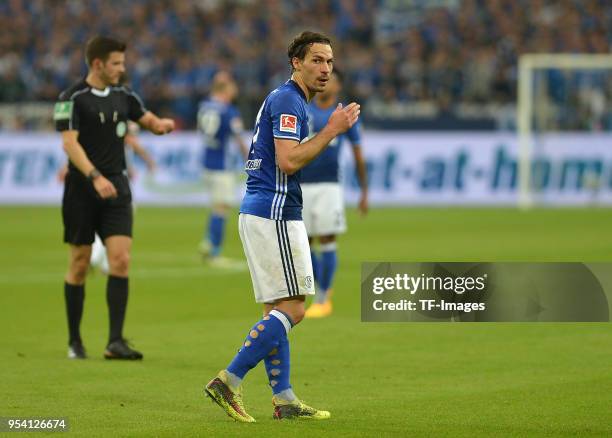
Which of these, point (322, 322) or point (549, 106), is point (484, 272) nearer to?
point (322, 322)

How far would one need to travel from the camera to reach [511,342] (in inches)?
416

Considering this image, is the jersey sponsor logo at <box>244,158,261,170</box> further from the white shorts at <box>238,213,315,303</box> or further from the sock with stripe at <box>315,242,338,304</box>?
the sock with stripe at <box>315,242,338,304</box>

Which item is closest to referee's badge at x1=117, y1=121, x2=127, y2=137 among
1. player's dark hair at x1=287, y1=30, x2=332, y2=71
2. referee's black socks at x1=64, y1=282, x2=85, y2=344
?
referee's black socks at x1=64, y1=282, x2=85, y2=344

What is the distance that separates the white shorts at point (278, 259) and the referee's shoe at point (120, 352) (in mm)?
2664

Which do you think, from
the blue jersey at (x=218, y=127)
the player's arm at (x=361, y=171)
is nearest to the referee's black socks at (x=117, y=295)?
the player's arm at (x=361, y=171)

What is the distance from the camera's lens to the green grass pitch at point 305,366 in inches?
283

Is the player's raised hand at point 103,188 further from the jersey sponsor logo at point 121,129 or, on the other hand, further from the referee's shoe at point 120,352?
the referee's shoe at point 120,352

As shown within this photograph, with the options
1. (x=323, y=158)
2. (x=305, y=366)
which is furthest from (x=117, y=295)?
(x=323, y=158)

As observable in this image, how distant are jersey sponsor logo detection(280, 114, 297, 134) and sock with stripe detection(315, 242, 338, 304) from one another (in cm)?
585

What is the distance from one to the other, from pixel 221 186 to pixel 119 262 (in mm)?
8790

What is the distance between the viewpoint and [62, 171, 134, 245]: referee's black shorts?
9.66 metres

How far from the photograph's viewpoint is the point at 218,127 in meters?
18.5

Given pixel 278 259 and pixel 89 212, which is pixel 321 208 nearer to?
pixel 89 212

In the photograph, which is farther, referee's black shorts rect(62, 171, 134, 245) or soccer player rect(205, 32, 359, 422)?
referee's black shorts rect(62, 171, 134, 245)
